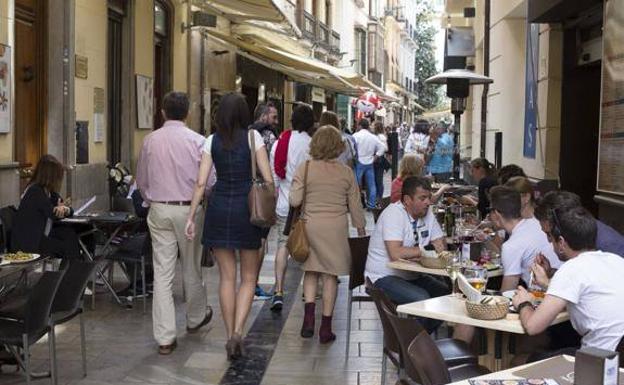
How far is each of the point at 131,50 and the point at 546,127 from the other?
225 inches

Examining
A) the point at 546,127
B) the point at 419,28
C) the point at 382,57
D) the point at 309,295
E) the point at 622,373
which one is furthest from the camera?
the point at 419,28

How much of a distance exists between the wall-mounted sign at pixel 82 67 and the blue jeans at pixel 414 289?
5.63 metres

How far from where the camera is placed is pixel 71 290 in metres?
5.25

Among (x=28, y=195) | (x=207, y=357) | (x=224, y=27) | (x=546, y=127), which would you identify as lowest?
(x=207, y=357)

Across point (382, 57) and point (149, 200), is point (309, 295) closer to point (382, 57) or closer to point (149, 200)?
point (149, 200)

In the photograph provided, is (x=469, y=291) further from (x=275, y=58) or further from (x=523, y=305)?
(x=275, y=58)

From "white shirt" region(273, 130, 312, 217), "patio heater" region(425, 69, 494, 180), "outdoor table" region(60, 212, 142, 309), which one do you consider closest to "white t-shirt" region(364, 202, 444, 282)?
"white shirt" region(273, 130, 312, 217)

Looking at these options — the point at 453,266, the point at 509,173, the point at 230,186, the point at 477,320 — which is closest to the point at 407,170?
the point at 509,173

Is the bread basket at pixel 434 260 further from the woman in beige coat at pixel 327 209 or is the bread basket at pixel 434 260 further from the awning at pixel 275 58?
the awning at pixel 275 58

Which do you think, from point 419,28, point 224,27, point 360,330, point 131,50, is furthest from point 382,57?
point 360,330

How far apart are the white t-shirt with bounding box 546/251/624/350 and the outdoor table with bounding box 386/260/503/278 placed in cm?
157

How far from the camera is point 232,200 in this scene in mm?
6109

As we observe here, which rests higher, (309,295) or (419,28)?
(419,28)

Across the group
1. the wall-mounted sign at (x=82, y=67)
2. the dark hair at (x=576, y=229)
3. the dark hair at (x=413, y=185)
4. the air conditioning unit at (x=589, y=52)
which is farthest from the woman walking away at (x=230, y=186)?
the air conditioning unit at (x=589, y=52)
